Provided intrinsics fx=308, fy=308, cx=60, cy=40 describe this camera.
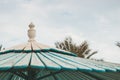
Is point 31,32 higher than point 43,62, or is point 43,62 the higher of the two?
point 31,32

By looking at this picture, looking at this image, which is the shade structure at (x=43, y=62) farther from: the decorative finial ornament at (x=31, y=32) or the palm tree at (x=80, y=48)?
the palm tree at (x=80, y=48)

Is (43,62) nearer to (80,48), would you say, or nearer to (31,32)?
(31,32)

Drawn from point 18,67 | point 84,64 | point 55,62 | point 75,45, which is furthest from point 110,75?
point 75,45

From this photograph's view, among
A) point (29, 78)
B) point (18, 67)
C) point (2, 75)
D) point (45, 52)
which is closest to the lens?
point (18, 67)

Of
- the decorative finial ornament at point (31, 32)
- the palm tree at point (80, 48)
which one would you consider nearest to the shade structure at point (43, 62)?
the decorative finial ornament at point (31, 32)

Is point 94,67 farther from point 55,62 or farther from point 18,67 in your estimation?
point 18,67

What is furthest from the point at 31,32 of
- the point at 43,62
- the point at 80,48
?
the point at 80,48

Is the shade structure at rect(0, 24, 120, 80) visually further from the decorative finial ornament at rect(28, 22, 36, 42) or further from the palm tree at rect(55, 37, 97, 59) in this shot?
the palm tree at rect(55, 37, 97, 59)

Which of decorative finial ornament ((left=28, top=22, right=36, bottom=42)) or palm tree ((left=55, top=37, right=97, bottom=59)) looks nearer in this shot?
decorative finial ornament ((left=28, top=22, right=36, bottom=42))

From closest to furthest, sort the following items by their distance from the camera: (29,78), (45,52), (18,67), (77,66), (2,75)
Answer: (18,67), (77,66), (45,52), (29,78), (2,75)

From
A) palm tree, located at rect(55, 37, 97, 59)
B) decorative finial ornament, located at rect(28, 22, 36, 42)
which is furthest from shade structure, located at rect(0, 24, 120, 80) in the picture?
palm tree, located at rect(55, 37, 97, 59)

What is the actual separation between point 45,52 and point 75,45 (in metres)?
20.4

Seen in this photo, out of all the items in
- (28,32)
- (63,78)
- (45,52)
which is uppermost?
(28,32)

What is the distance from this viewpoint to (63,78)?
10.0 meters
